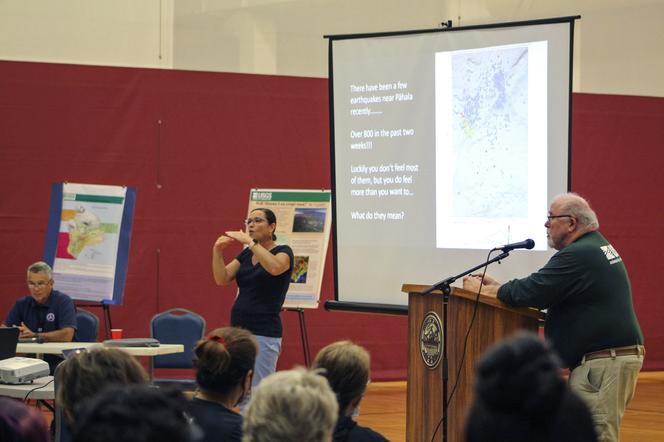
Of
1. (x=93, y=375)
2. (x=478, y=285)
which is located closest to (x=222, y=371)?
(x=93, y=375)

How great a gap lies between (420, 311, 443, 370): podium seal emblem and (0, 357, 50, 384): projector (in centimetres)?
180

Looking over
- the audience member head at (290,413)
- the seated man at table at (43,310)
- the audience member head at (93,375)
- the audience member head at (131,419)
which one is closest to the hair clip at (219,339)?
the audience member head at (93,375)

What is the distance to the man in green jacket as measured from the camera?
12.6ft

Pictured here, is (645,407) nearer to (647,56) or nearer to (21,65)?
(647,56)

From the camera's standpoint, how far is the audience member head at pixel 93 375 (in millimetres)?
2141

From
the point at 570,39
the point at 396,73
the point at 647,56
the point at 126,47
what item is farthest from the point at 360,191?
the point at 647,56

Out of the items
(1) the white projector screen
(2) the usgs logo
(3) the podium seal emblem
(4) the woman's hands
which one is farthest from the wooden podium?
(2) the usgs logo

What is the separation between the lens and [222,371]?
267 cm

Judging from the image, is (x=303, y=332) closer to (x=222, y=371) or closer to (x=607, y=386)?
(x=607, y=386)

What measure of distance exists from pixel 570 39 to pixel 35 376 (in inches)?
125

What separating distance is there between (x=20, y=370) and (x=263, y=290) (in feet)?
5.40

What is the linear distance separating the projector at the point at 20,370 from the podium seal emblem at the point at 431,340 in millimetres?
1799

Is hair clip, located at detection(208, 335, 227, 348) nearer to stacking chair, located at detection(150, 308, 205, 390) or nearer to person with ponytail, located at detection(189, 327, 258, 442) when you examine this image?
person with ponytail, located at detection(189, 327, 258, 442)

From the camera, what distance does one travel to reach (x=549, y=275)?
154 inches
